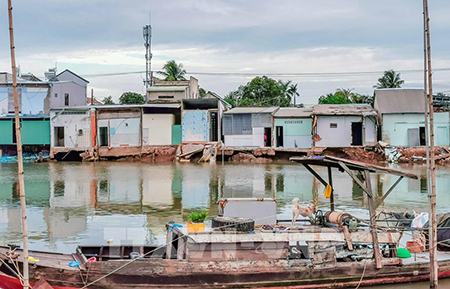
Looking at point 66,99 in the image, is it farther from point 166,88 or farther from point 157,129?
point 157,129

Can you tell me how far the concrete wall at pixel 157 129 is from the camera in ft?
150

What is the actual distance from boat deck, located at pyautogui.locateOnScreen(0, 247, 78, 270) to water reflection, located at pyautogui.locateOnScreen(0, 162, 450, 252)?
109 inches

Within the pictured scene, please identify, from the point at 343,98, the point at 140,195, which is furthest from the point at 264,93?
the point at 140,195

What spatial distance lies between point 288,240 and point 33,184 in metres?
21.0

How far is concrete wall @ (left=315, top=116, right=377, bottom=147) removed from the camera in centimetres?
4378

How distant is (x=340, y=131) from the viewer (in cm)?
4409

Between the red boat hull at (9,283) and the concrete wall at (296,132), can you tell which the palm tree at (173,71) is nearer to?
the concrete wall at (296,132)

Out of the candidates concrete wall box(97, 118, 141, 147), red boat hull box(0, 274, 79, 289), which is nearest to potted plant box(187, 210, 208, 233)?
red boat hull box(0, 274, 79, 289)

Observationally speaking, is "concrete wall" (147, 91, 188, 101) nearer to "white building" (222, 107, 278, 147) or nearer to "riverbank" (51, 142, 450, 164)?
"white building" (222, 107, 278, 147)

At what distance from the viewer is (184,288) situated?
994 cm

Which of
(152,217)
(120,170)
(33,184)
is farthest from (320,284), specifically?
(120,170)

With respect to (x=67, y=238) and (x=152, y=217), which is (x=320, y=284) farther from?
(x=152, y=217)

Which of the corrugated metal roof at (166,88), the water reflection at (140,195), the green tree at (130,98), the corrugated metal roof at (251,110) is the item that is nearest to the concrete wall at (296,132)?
the corrugated metal roof at (251,110)

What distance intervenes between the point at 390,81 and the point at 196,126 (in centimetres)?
2497
